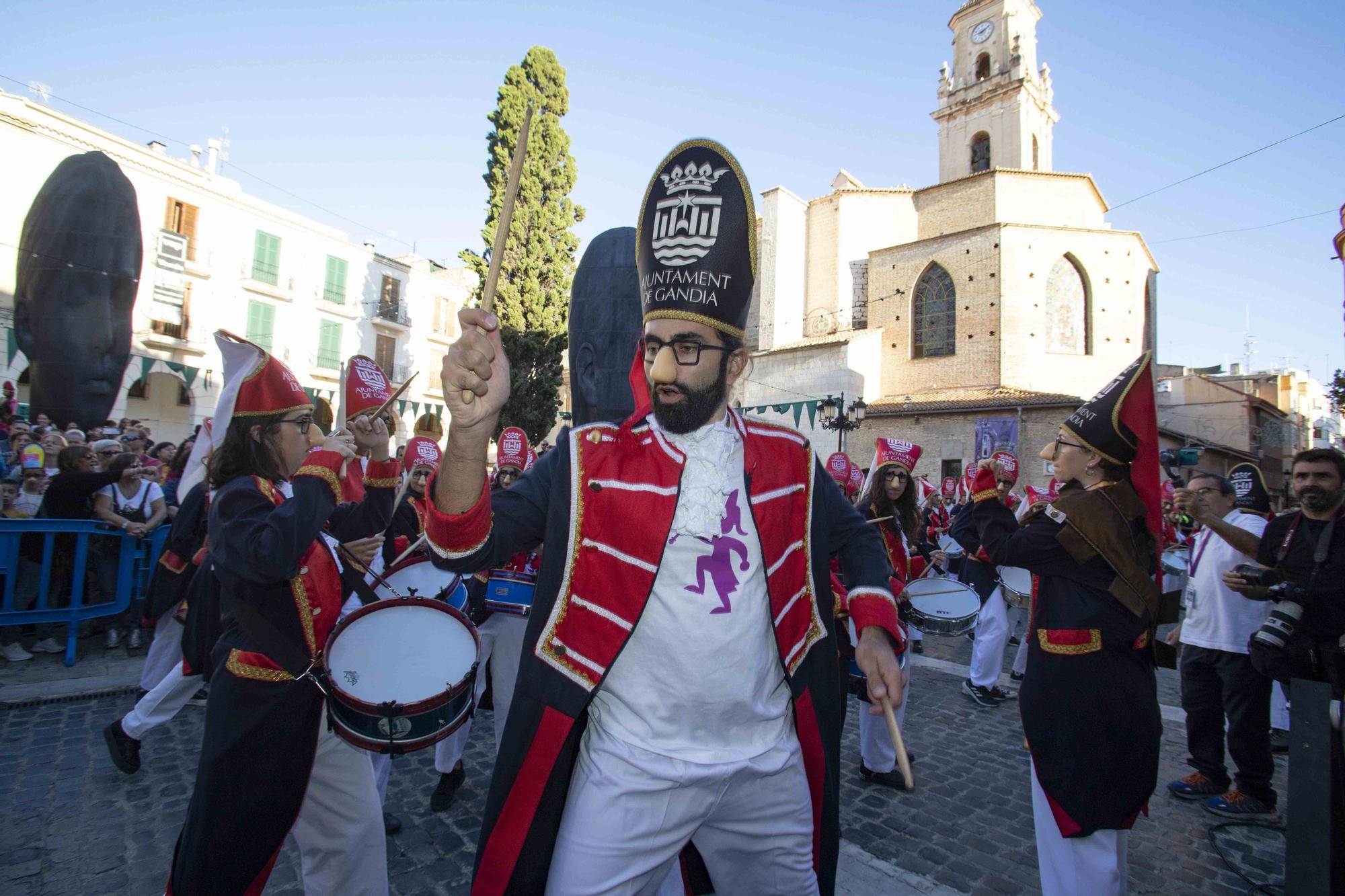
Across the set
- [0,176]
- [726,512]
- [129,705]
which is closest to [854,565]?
[726,512]

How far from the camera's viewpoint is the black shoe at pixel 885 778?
16.5ft

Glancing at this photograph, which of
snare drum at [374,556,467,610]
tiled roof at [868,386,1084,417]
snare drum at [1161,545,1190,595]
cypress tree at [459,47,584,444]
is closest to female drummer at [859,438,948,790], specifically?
snare drum at [374,556,467,610]

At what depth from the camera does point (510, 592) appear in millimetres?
4504

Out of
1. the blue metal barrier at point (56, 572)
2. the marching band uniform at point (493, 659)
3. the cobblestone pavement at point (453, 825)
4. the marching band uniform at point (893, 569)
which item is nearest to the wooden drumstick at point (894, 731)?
the cobblestone pavement at point (453, 825)

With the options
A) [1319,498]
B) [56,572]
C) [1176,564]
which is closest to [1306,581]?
[1319,498]

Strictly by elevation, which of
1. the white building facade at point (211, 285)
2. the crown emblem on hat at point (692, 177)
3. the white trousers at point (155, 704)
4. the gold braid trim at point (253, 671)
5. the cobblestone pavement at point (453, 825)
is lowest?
the cobblestone pavement at point (453, 825)

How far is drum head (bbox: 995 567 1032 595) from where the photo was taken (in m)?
6.98

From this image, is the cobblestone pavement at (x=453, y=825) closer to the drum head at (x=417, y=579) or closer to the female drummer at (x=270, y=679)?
the female drummer at (x=270, y=679)

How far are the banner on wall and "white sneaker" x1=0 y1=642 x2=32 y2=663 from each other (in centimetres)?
2570

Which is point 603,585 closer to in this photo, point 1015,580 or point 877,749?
point 877,749

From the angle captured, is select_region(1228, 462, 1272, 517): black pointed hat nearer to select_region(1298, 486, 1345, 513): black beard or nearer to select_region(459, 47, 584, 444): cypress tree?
select_region(1298, 486, 1345, 513): black beard

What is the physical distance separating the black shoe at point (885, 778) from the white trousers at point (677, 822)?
330cm

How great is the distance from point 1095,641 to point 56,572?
879 cm

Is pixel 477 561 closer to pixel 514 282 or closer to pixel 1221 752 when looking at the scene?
pixel 1221 752
